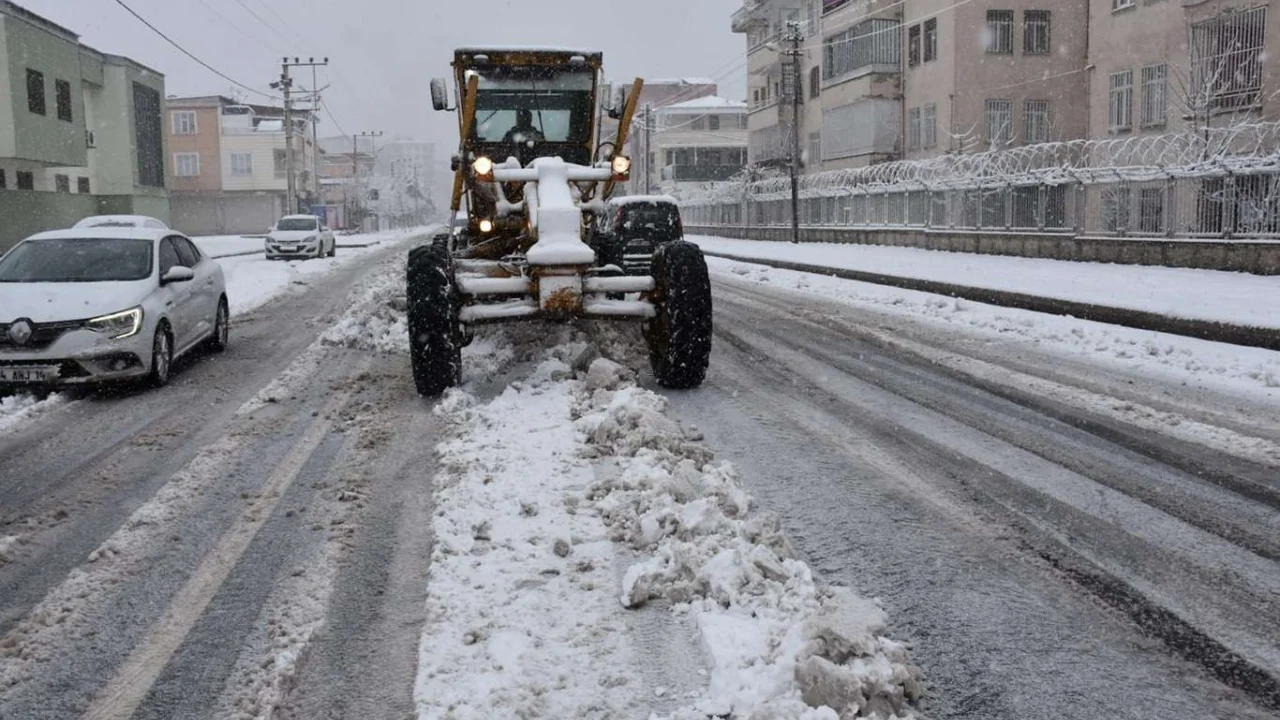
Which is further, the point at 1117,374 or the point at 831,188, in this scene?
the point at 831,188

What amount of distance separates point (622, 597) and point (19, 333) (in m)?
7.10

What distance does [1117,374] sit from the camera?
979cm

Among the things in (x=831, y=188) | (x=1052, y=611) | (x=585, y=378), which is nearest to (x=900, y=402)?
(x=585, y=378)

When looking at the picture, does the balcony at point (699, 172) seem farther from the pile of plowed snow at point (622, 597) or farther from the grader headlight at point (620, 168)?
the pile of plowed snow at point (622, 597)

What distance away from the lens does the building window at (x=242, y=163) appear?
82375 mm

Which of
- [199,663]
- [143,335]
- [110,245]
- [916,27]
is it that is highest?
[916,27]

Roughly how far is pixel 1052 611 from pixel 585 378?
5157 mm

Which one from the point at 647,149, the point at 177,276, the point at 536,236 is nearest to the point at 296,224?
the point at 177,276

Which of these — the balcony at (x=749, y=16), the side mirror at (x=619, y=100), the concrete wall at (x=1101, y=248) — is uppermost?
the balcony at (x=749, y=16)

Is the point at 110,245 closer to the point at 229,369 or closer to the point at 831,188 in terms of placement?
the point at 229,369

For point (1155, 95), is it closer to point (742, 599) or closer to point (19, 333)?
point (19, 333)

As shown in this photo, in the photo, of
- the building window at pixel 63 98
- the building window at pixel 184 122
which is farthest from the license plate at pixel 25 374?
the building window at pixel 184 122

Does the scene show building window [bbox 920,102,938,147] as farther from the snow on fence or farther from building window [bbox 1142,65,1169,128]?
building window [bbox 1142,65,1169,128]

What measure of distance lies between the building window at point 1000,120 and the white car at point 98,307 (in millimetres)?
32241
